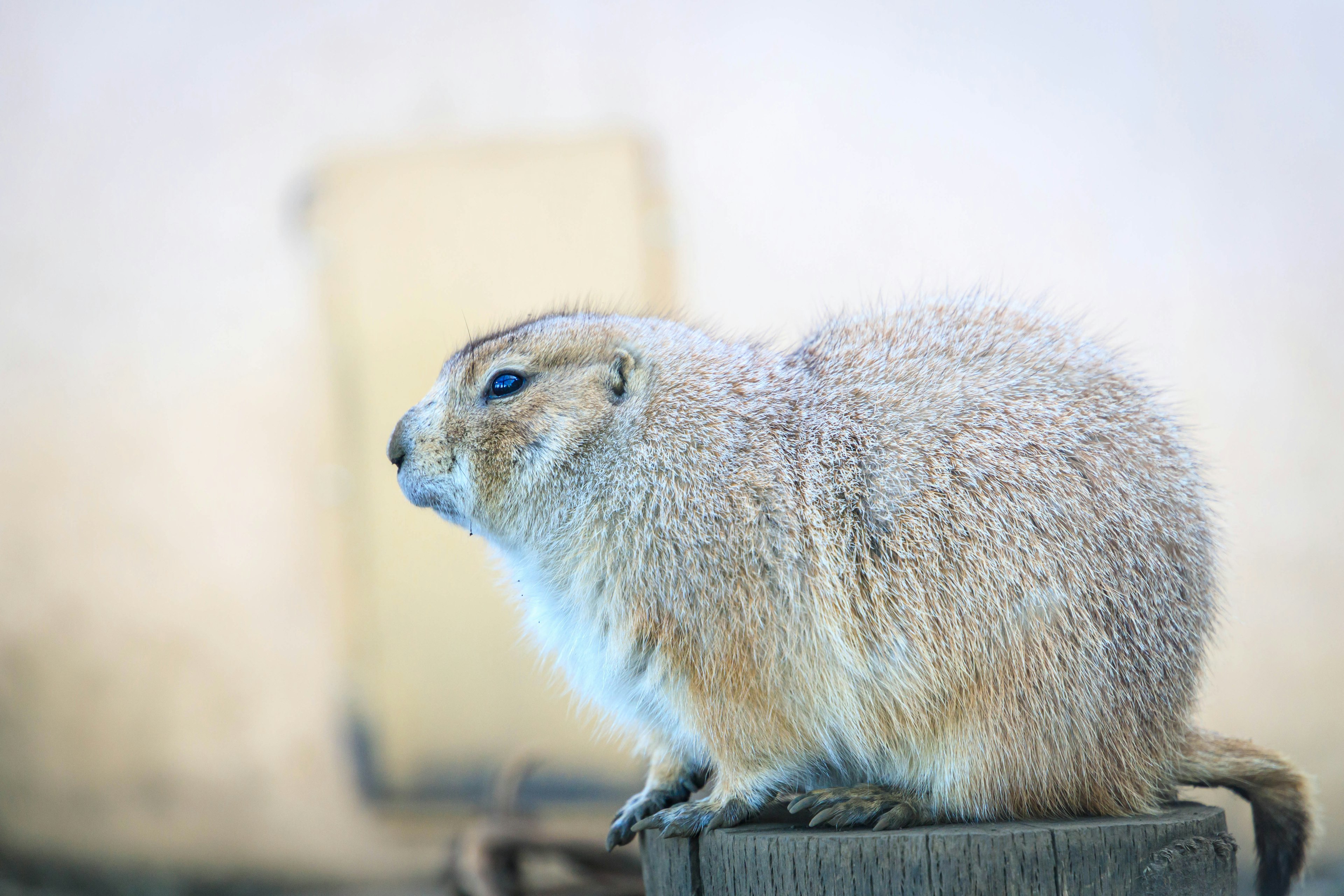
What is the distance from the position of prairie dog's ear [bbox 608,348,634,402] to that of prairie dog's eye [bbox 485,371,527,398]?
0.20 metres

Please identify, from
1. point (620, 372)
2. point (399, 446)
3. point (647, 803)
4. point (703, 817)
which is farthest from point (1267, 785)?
point (399, 446)

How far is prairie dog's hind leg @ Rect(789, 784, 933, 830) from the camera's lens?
1.99m

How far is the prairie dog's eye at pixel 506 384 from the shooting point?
2340 mm

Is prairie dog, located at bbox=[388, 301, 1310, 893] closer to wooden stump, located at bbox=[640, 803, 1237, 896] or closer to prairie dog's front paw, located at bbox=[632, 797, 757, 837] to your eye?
prairie dog's front paw, located at bbox=[632, 797, 757, 837]

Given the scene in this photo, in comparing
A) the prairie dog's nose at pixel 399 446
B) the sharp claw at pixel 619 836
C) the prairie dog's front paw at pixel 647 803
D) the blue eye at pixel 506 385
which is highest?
the blue eye at pixel 506 385

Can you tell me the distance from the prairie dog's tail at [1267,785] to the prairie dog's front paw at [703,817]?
948 mm

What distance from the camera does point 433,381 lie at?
17.9 ft

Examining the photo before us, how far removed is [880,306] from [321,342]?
3.93 m

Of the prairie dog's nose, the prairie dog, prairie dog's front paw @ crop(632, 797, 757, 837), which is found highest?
the prairie dog's nose

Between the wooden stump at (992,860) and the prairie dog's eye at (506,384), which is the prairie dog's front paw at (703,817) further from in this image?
the prairie dog's eye at (506,384)

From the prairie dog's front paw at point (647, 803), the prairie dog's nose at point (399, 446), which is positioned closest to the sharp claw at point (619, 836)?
the prairie dog's front paw at point (647, 803)

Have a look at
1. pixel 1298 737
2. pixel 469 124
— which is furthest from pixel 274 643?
pixel 1298 737

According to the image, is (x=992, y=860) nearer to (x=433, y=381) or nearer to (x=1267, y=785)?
(x=1267, y=785)

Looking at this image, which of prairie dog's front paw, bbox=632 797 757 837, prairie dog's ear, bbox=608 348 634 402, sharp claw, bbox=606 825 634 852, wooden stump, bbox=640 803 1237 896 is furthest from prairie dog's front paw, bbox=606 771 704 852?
prairie dog's ear, bbox=608 348 634 402
